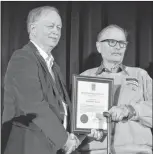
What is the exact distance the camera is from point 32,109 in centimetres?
196

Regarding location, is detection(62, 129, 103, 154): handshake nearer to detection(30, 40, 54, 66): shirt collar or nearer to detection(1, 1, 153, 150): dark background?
detection(1, 1, 153, 150): dark background

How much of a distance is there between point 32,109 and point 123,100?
0.55 m

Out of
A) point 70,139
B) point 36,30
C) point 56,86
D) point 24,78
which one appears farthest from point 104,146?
point 36,30

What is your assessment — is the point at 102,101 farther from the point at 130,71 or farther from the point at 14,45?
the point at 14,45

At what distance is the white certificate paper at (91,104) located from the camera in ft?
6.75

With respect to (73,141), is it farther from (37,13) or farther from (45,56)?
(37,13)

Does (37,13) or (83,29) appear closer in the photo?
(37,13)

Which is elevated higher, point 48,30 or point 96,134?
point 48,30

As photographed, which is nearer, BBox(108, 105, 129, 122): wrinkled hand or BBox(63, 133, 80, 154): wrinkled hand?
BBox(63, 133, 80, 154): wrinkled hand

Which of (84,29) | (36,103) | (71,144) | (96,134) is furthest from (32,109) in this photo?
(84,29)

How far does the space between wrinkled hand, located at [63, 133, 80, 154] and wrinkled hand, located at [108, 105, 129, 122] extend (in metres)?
0.23

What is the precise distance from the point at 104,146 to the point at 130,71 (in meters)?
0.46

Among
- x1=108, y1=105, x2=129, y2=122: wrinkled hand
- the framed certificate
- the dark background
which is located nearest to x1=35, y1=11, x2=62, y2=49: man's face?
the dark background

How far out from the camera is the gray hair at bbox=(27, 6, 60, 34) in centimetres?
213
